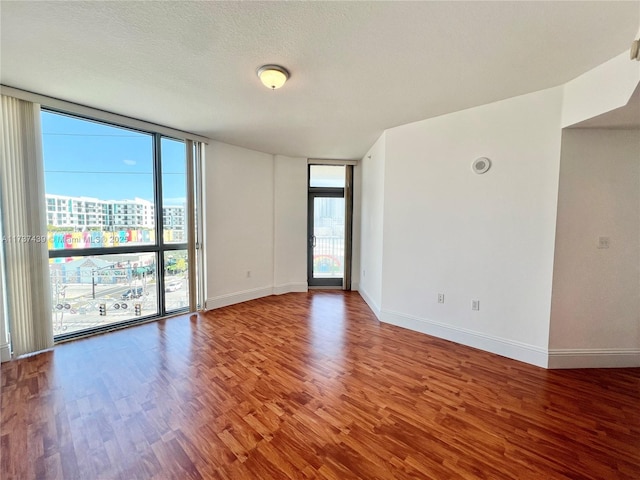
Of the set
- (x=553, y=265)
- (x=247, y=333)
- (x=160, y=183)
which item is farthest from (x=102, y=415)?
(x=553, y=265)

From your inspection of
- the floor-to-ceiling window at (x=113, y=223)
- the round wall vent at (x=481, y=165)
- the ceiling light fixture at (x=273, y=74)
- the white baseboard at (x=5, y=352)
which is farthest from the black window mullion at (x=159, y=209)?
the round wall vent at (x=481, y=165)

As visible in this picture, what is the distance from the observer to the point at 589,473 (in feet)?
4.78

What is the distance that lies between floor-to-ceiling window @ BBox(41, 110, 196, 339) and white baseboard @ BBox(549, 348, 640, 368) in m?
4.58

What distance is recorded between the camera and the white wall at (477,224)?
2.51 meters

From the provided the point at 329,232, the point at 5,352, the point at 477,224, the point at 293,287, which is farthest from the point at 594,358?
the point at 5,352

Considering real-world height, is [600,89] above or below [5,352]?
above

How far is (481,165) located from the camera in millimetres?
2822

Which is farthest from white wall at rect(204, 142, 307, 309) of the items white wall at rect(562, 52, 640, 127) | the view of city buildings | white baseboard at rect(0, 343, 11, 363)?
white wall at rect(562, 52, 640, 127)

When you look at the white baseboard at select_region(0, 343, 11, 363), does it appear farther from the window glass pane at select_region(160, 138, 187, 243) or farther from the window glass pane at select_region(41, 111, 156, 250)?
the window glass pane at select_region(160, 138, 187, 243)

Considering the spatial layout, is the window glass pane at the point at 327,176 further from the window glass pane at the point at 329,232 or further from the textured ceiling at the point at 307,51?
the textured ceiling at the point at 307,51

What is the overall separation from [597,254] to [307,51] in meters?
3.17

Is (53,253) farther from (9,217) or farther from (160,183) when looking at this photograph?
(160,183)

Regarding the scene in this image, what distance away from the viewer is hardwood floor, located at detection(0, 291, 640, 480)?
1.49 m

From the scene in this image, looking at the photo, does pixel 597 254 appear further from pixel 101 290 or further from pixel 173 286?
pixel 101 290
